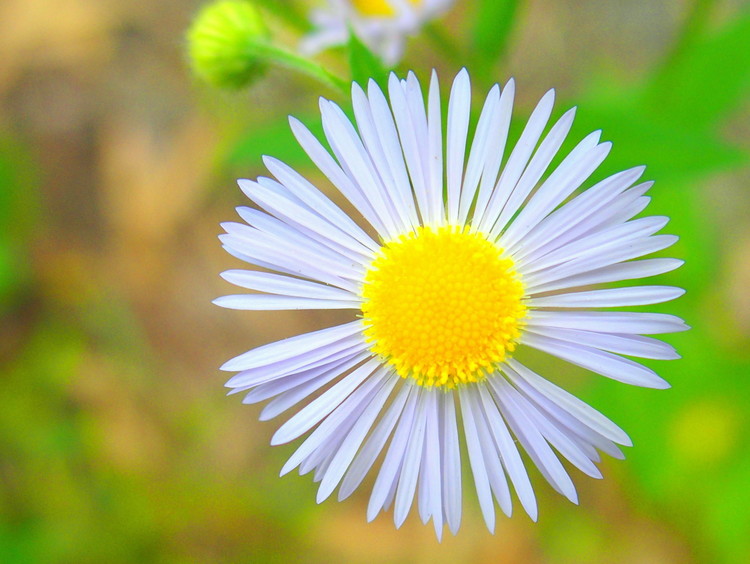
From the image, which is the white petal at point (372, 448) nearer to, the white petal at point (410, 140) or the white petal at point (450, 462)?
the white petal at point (450, 462)

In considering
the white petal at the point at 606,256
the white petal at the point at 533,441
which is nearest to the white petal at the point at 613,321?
the white petal at the point at 606,256

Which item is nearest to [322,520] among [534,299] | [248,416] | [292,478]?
[292,478]

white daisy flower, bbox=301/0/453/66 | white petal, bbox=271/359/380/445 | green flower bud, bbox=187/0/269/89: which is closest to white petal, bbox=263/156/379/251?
white petal, bbox=271/359/380/445

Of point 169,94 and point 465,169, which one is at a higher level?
point 169,94

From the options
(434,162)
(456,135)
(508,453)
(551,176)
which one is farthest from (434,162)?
(508,453)

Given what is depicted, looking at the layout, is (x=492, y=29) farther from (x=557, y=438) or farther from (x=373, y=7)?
(x=557, y=438)

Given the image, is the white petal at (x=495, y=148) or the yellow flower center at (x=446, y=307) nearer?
the white petal at (x=495, y=148)

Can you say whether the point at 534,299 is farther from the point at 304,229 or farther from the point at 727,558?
the point at 727,558
